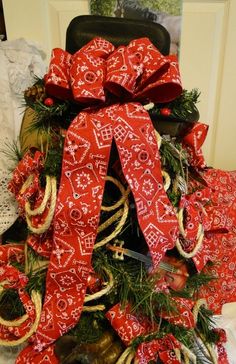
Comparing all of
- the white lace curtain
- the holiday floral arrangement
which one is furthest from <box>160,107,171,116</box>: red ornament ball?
the white lace curtain

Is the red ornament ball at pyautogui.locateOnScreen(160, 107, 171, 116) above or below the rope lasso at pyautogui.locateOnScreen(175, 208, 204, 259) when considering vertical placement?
above

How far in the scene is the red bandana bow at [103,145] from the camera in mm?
418

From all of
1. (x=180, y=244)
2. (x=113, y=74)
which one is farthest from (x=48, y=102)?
(x=180, y=244)

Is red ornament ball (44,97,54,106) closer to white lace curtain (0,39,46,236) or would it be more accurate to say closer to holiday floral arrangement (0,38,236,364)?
holiday floral arrangement (0,38,236,364)

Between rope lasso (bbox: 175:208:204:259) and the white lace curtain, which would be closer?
rope lasso (bbox: 175:208:204:259)

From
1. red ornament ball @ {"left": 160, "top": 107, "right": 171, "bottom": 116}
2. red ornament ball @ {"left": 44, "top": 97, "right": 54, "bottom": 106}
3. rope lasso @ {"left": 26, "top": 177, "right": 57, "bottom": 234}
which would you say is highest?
red ornament ball @ {"left": 44, "top": 97, "right": 54, "bottom": 106}

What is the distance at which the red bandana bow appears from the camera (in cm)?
42

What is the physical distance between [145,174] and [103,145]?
7cm

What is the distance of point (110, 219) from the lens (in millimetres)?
466

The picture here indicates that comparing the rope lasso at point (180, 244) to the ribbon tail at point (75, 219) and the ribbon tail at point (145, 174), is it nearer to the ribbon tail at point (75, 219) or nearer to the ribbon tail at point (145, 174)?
the ribbon tail at point (145, 174)

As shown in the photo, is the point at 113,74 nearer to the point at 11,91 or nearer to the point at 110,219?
the point at 110,219

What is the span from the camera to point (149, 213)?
442mm

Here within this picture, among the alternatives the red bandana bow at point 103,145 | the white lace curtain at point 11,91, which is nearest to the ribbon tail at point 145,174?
the red bandana bow at point 103,145

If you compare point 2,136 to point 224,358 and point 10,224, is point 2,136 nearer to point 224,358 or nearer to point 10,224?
point 10,224
